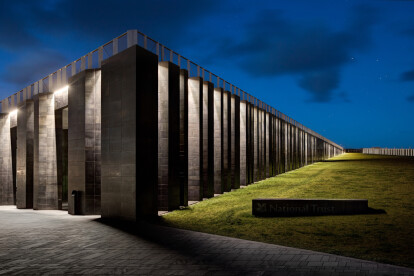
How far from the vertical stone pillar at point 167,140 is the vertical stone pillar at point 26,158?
11.1 metres

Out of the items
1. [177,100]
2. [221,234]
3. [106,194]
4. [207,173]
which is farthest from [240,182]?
[221,234]

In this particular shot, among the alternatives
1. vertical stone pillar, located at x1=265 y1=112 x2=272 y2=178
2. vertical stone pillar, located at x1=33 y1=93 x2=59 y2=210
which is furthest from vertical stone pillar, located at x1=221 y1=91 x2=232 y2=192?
vertical stone pillar, located at x1=265 y1=112 x2=272 y2=178

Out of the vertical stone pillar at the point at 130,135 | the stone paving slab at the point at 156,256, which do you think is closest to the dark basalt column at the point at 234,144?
the vertical stone pillar at the point at 130,135

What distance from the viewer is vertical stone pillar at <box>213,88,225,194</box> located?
76.3 feet

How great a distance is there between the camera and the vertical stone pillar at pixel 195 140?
64.6ft

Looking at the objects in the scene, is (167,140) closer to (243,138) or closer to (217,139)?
(217,139)

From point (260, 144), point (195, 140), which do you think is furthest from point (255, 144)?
point (195, 140)

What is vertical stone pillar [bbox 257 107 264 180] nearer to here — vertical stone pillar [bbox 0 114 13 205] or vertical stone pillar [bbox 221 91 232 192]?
vertical stone pillar [bbox 221 91 232 192]

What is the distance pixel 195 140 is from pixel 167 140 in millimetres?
3833

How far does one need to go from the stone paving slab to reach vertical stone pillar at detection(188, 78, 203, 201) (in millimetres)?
8618

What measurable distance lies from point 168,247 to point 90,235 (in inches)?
129

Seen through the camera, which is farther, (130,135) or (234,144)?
(234,144)

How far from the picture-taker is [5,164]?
27750 millimetres

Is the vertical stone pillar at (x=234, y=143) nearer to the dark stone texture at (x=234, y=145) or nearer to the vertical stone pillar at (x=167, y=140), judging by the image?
the dark stone texture at (x=234, y=145)
